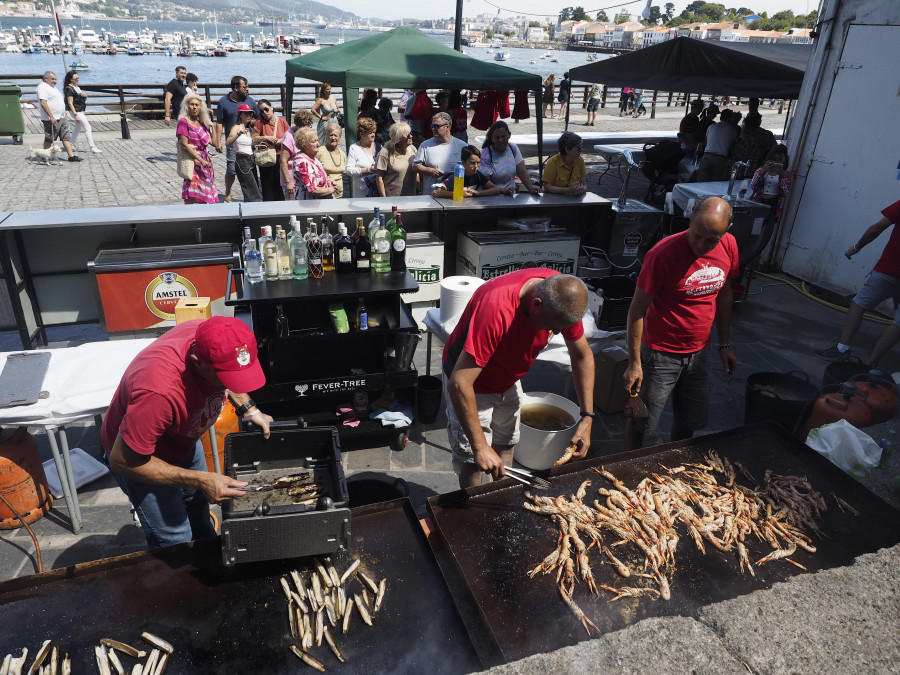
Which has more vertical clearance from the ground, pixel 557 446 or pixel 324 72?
pixel 324 72

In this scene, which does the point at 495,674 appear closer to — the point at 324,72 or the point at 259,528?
the point at 259,528

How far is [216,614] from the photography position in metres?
2.54

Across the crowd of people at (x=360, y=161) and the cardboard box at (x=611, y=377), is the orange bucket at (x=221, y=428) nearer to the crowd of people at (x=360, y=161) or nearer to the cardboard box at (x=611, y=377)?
the cardboard box at (x=611, y=377)

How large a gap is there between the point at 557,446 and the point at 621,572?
201 centimetres

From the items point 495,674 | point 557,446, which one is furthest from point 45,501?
point 495,674

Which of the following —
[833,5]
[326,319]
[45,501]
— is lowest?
[45,501]

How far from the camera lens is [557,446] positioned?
490 centimetres

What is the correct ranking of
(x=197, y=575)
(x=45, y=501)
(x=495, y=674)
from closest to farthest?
(x=495, y=674) < (x=197, y=575) < (x=45, y=501)

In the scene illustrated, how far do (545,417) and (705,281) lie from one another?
1.76 meters

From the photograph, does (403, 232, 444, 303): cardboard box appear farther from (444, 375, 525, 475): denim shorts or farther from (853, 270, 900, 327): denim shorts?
(853, 270, 900, 327): denim shorts

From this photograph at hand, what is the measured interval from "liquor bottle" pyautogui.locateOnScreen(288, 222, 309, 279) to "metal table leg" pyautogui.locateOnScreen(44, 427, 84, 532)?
210 centimetres

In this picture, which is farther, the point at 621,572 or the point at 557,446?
the point at 557,446

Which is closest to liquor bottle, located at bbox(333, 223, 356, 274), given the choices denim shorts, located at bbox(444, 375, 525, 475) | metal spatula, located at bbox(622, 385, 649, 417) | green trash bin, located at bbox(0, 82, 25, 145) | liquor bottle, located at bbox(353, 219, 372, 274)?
liquor bottle, located at bbox(353, 219, 372, 274)

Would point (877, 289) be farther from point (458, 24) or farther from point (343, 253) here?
point (458, 24)
